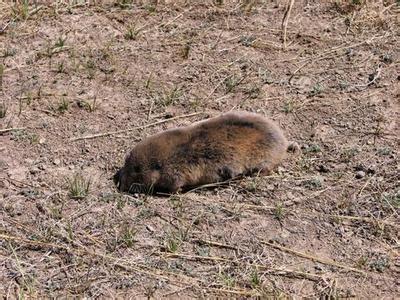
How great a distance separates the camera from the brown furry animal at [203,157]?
4.88 metres

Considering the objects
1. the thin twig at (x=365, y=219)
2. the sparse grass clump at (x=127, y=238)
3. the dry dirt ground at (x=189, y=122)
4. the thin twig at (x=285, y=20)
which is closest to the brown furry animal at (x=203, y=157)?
the dry dirt ground at (x=189, y=122)

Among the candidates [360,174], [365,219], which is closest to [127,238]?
[365,219]

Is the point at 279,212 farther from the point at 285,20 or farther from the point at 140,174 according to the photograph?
the point at 285,20

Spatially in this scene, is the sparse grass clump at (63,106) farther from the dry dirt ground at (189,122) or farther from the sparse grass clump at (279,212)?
the sparse grass clump at (279,212)

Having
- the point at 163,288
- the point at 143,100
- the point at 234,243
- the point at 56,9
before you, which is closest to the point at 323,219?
the point at 234,243

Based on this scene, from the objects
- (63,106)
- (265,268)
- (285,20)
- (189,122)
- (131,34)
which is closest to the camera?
(265,268)

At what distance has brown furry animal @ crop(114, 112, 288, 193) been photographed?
4883mm

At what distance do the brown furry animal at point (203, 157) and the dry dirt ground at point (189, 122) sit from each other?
0.11 metres

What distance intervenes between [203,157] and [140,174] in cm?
46

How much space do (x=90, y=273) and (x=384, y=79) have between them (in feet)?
9.90

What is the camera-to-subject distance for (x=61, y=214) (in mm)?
4609

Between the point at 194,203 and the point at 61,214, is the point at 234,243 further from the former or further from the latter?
the point at 61,214

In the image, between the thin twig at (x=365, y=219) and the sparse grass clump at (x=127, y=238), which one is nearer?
the sparse grass clump at (x=127, y=238)

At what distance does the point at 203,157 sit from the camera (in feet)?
16.1
